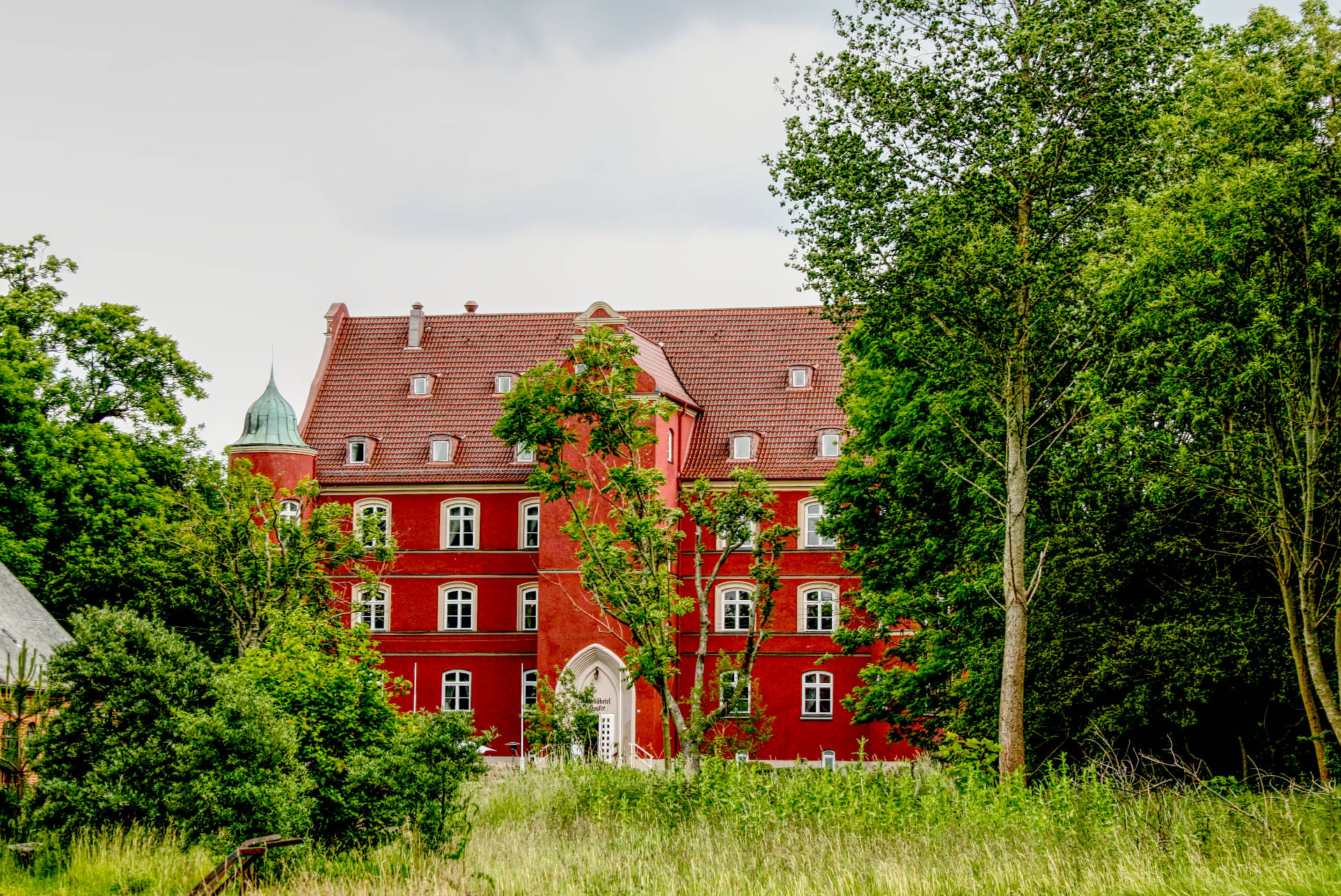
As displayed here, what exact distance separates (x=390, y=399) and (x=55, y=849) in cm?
2816

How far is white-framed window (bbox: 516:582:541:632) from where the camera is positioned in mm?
39562

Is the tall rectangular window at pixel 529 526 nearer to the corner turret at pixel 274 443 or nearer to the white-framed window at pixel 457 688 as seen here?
the white-framed window at pixel 457 688

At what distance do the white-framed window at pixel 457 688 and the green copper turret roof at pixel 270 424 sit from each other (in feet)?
26.0

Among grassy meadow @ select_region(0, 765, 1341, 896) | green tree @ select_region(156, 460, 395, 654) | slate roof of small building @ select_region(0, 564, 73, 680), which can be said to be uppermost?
green tree @ select_region(156, 460, 395, 654)

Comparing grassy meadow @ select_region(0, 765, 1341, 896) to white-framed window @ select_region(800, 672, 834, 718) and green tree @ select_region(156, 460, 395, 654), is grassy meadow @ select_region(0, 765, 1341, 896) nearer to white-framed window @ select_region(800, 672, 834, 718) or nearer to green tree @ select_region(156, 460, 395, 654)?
green tree @ select_region(156, 460, 395, 654)

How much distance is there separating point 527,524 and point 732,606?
20.9 feet

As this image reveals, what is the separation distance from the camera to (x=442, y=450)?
41.0 metres

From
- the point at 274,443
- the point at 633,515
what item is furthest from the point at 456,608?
the point at 633,515

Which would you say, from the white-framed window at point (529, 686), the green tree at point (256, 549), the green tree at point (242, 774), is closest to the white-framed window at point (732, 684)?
the green tree at point (256, 549)

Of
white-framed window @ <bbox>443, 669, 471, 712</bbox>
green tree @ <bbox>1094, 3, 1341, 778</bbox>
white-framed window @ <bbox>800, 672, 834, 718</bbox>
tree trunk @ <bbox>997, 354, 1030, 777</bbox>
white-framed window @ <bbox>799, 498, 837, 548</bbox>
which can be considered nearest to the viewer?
green tree @ <bbox>1094, 3, 1341, 778</bbox>

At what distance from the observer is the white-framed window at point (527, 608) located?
39562 mm

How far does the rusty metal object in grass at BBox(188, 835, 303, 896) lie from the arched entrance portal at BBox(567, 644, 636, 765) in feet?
79.7

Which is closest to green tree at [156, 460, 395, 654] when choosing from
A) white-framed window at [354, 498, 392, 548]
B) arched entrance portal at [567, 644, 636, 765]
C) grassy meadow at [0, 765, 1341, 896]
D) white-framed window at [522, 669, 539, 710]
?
white-framed window at [354, 498, 392, 548]

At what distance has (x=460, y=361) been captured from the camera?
4347 cm
